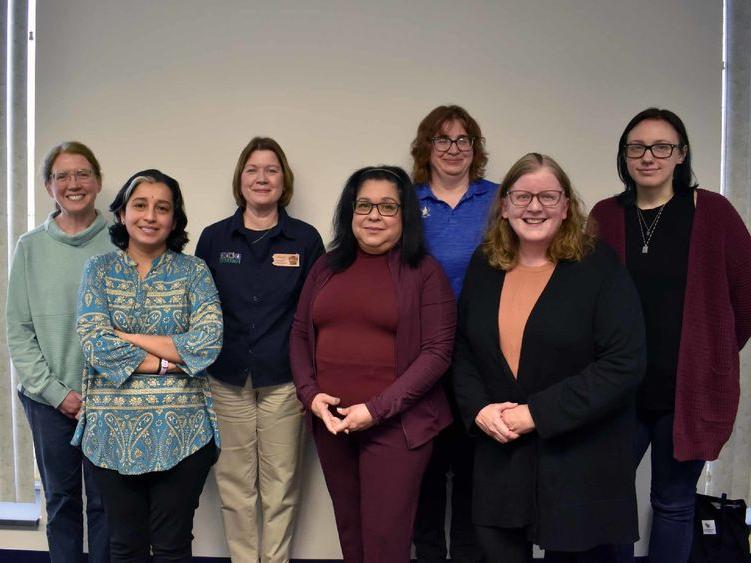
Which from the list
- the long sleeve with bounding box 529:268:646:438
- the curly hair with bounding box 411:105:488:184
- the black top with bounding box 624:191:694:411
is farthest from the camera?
the curly hair with bounding box 411:105:488:184

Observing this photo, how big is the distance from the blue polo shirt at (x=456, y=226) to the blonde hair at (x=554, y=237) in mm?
305

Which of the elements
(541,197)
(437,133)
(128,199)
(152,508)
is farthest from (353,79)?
(152,508)

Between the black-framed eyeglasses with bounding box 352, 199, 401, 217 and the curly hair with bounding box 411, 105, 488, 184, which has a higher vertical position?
the curly hair with bounding box 411, 105, 488, 184

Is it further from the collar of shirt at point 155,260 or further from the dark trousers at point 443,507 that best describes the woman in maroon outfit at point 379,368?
the collar of shirt at point 155,260

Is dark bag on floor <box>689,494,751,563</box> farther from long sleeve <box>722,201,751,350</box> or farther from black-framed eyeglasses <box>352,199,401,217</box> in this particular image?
black-framed eyeglasses <box>352,199,401,217</box>

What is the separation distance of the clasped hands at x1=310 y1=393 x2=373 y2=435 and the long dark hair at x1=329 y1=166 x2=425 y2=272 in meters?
0.46

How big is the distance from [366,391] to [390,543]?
0.49 m

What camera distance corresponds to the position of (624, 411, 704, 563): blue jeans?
202 cm

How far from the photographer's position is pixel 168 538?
1.91 metres

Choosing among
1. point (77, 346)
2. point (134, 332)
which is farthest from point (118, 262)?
point (77, 346)

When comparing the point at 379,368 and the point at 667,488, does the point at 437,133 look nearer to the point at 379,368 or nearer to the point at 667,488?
the point at 379,368

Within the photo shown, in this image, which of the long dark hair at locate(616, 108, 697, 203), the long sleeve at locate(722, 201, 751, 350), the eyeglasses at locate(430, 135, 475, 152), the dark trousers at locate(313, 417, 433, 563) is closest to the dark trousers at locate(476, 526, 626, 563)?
the dark trousers at locate(313, 417, 433, 563)

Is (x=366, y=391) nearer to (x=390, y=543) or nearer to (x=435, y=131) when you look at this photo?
(x=390, y=543)

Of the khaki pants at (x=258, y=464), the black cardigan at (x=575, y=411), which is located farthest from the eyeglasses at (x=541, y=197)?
the khaki pants at (x=258, y=464)
